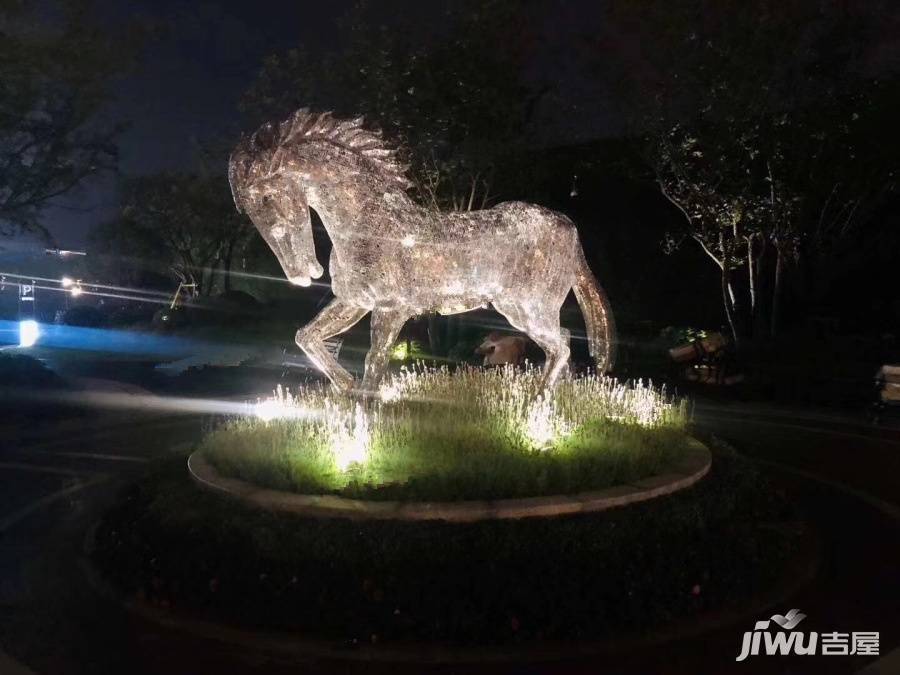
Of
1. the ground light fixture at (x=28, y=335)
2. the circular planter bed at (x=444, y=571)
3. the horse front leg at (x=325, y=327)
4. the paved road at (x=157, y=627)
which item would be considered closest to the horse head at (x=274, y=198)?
the horse front leg at (x=325, y=327)

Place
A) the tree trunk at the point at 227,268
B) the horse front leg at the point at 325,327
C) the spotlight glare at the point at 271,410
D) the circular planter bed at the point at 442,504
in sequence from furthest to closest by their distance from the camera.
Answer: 1. the tree trunk at the point at 227,268
2. the spotlight glare at the point at 271,410
3. the horse front leg at the point at 325,327
4. the circular planter bed at the point at 442,504

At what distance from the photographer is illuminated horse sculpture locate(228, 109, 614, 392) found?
21.4ft

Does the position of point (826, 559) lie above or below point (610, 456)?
below

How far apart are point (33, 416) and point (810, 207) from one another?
15.5 metres

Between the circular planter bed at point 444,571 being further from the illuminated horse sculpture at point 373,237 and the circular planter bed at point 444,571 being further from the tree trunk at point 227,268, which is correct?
the tree trunk at point 227,268

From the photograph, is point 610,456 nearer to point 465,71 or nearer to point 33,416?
point 33,416

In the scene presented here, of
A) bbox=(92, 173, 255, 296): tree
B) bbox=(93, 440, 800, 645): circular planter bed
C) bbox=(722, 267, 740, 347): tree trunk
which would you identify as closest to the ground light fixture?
bbox=(92, 173, 255, 296): tree

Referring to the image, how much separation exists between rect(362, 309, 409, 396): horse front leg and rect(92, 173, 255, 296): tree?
2360 centimetres

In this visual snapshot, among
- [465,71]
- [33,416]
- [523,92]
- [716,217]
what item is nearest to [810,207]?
[716,217]

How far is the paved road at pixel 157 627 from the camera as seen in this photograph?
4.09 m

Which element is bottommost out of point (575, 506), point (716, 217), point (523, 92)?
point (575, 506)

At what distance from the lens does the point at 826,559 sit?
18.3 ft

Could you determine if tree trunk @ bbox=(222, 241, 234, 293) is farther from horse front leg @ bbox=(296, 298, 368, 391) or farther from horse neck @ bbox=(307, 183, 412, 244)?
horse neck @ bbox=(307, 183, 412, 244)

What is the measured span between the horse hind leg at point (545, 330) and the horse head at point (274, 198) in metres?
1.86
